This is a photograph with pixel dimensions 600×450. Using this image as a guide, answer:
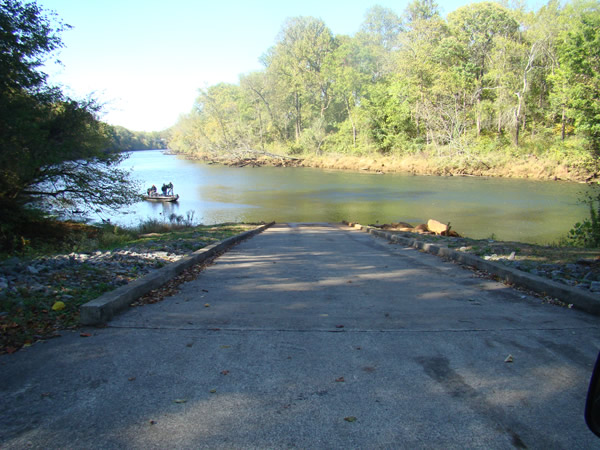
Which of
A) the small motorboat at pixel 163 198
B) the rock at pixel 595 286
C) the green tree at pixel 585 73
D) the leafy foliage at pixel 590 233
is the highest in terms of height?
the green tree at pixel 585 73

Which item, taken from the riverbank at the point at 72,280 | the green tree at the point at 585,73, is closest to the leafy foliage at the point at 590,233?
the riverbank at the point at 72,280

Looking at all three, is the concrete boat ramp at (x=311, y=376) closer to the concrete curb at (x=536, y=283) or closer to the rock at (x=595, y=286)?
the concrete curb at (x=536, y=283)

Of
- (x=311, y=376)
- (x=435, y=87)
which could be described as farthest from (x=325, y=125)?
(x=311, y=376)

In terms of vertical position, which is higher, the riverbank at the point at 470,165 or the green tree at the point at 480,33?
Result: the green tree at the point at 480,33

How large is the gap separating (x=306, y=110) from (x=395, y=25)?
2165cm

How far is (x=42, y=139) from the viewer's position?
13.1 meters

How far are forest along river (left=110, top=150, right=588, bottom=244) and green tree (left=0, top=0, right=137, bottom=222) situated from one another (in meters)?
2.07

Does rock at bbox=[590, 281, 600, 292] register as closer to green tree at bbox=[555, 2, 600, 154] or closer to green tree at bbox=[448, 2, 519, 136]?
green tree at bbox=[555, 2, 600, 154]

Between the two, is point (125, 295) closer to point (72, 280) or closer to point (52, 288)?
point (52, 288)

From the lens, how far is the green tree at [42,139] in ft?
39.4

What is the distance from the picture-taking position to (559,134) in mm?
43875

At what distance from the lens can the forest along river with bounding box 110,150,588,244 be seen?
72.6ft

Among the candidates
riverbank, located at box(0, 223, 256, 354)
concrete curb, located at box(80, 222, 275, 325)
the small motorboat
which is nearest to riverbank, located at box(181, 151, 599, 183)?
the small motorboat

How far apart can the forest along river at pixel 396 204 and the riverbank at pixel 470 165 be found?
2.84 metres
